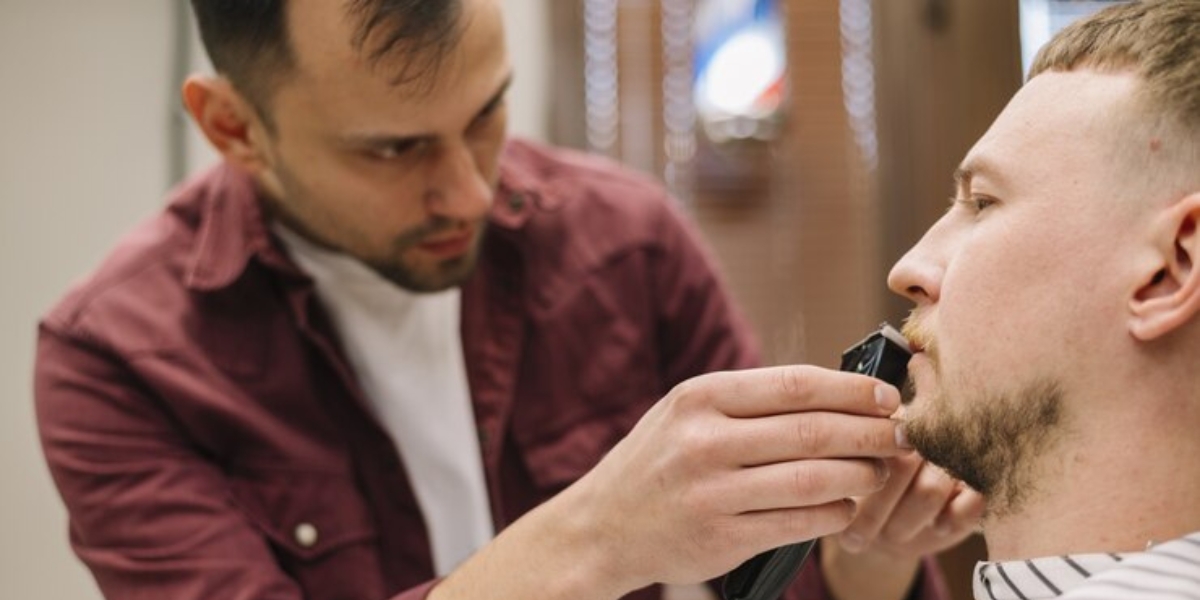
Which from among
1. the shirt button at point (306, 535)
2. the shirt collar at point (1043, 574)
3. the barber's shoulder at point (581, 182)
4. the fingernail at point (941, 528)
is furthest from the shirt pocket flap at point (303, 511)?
the shirt collar at point (1043, 574)

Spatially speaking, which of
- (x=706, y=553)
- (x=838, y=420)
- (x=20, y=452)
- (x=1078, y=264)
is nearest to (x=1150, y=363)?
(x=1078, y=264)

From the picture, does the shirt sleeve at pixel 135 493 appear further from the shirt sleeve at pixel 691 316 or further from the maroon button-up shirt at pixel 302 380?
the shirt sleeve at pixel 691 316

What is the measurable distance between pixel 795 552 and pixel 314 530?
663 mm

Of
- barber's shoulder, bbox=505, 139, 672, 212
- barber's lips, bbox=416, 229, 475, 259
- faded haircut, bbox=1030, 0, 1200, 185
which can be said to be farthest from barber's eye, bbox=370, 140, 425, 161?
faded haircut, bbox=1030, 0, 1200, 185

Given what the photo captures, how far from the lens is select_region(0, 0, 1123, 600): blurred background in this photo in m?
1.89

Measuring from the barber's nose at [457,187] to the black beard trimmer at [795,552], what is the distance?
0.51m

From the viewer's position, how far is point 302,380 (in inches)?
61.1

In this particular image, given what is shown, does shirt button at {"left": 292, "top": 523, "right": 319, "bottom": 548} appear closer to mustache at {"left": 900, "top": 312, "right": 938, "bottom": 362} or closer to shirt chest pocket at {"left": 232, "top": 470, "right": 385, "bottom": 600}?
shirt chest pocket at {"left": 232, "top": 470, "right": 385, "bottom": 600}

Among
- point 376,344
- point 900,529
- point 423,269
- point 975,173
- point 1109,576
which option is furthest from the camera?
point 376,344

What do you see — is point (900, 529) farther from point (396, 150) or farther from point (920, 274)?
point (396, 150)

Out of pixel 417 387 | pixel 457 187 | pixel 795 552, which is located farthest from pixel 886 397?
pixel 417 387

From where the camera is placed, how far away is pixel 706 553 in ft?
3.41

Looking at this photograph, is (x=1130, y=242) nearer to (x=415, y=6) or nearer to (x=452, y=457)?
(x=415, y=6)

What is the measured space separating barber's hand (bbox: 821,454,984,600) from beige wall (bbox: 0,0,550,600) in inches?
40.2
